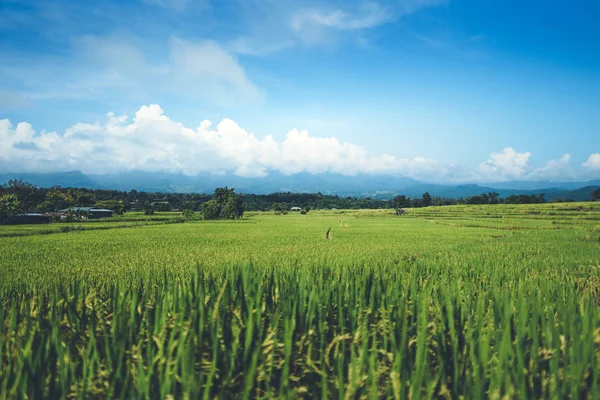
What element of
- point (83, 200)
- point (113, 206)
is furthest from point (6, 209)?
point (83, 200)

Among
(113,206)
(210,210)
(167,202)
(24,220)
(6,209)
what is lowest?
(24,220)

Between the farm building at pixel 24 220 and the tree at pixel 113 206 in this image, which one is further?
the tree at pixel 113 206

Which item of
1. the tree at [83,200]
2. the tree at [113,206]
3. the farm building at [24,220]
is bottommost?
the farm building at [24,220]

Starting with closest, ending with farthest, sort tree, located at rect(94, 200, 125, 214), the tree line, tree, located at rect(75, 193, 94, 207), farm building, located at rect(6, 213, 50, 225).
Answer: farm building, located at rect(6, 213, 50, 225) < the tree line < tree, located at rect(94, 200, 125, 214) < tree, located at rect(75, 193, 94, 207)

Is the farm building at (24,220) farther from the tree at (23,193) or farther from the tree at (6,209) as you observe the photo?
the tree at (23,193)

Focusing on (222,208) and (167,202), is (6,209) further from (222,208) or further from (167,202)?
(167,202)

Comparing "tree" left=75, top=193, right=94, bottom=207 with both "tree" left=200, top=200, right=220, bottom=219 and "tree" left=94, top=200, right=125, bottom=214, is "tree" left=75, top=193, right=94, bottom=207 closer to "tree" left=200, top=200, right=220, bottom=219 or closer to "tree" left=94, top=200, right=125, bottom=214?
"tree" left=94, top=200, right=125, bottom=214

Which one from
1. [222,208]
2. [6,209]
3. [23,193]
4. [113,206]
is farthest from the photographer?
[113,206]

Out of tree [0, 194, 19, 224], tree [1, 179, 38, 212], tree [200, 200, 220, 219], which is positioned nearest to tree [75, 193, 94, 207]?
tree [1, 179, 38, 212]

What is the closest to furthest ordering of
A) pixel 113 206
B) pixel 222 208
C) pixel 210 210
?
1. pixel 210 210
2. pixel 222 208
3. pixel 113 206

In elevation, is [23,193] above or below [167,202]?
above

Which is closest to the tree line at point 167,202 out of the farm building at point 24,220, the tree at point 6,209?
the tree at point 6,209

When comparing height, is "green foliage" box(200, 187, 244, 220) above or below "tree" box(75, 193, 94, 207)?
below

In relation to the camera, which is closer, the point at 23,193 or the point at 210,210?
the point at 210,210
